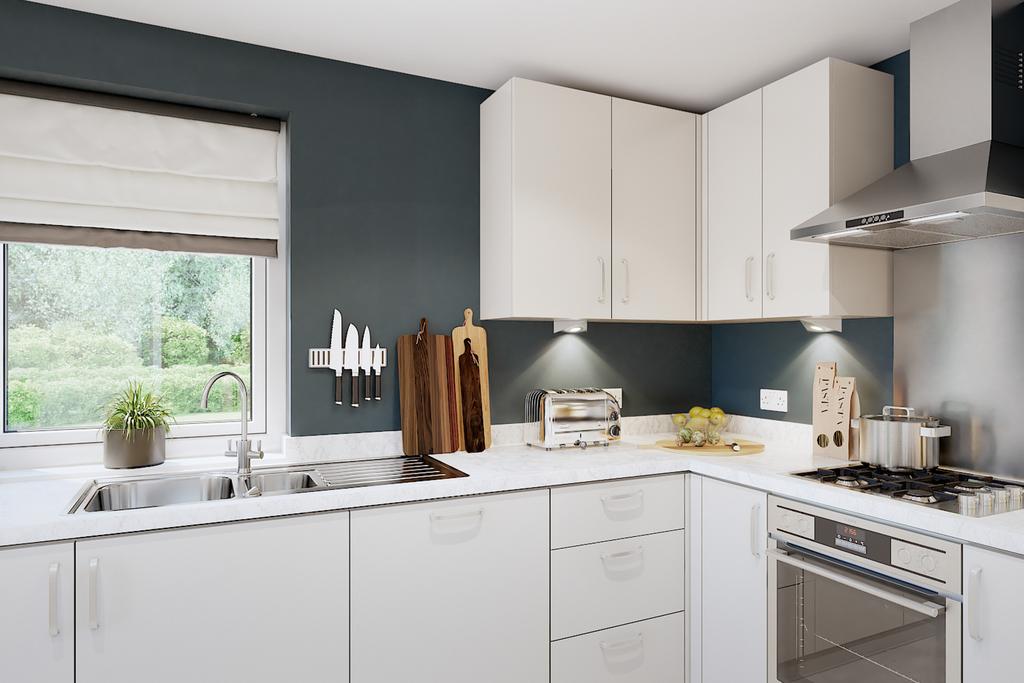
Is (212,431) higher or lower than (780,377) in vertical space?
lower

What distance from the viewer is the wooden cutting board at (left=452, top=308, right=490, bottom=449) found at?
2.66 m

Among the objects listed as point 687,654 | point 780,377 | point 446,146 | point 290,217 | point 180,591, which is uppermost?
point 446,146

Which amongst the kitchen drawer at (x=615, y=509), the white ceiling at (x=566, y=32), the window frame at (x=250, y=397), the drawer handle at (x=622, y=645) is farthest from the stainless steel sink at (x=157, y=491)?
the white ceiling at (x=566, y=32)

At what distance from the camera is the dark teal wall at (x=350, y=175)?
7.20 feet

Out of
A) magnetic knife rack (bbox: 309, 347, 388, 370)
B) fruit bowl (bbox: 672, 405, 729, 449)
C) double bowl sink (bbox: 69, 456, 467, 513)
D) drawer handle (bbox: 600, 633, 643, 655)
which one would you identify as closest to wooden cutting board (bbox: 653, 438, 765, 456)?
fruit bowl (bbox: 672, 405, 729, 449)

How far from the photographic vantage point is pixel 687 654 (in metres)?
2.46

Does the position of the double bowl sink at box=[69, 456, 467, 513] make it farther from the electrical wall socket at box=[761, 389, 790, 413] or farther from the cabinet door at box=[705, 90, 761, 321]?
the electrical wall socket at box=[761, 389, 790, 413]

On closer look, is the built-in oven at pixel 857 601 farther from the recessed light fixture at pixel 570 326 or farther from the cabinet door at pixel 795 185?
the recessed light fixture at pixel 570 326

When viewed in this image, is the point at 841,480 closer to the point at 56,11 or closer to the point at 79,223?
the point at 79,223

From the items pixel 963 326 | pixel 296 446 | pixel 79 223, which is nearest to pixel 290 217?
pixel 79 223

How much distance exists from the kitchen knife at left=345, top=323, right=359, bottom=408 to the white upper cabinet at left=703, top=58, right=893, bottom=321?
151 cm

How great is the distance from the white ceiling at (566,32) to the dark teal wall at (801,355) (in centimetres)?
30

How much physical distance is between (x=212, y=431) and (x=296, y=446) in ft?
1.08

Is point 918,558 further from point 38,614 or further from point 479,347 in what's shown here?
point 38,614
